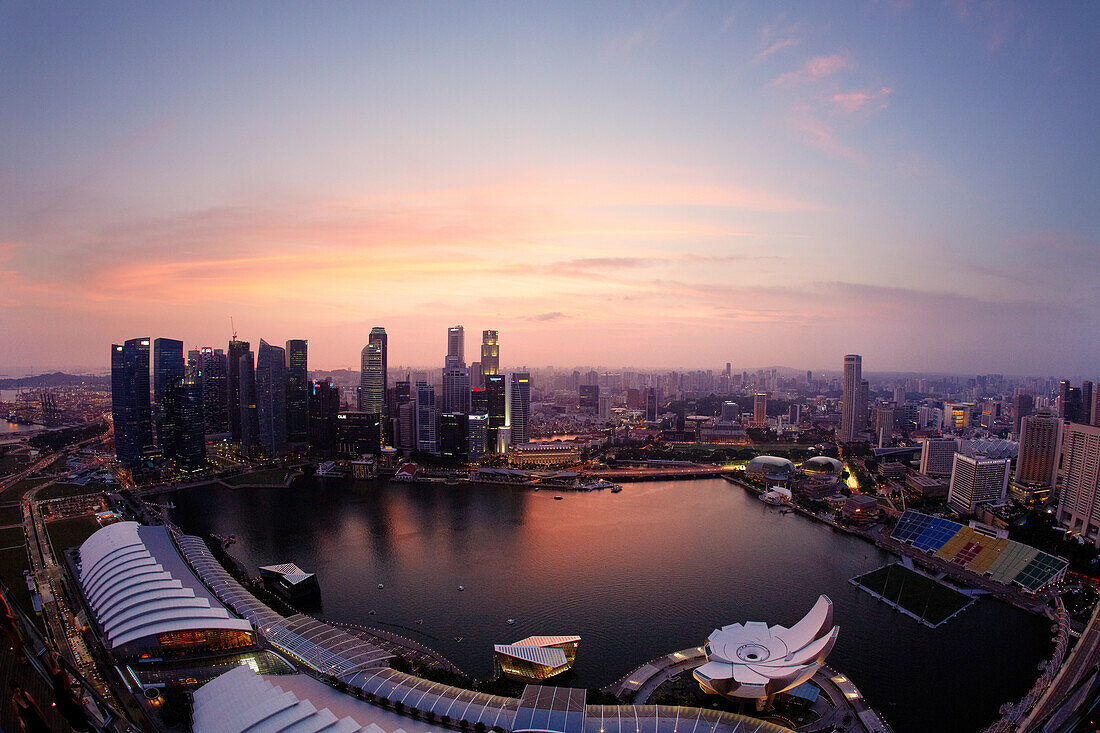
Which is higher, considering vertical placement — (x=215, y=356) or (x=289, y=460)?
(x=215, y=356)

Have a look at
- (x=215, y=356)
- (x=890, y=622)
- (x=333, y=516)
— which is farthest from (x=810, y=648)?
(x=215, y=356)

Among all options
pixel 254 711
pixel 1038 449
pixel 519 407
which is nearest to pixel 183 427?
pixel 519 407

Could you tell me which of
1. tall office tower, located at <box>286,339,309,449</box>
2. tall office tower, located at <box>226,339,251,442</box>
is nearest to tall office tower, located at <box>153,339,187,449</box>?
tall office tower, located at <box>226,339,251,442</box>

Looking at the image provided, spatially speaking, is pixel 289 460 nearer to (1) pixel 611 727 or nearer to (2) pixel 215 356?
(2) pixel 215 356

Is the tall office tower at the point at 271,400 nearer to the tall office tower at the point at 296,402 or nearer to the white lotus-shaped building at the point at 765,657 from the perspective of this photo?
the tall office tower at the point at 296,402

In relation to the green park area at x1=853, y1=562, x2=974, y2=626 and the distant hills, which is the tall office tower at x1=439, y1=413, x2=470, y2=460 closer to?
the green park area at x1=853, y1=562, x2=974, y2=626

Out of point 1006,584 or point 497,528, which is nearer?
point 1006,584

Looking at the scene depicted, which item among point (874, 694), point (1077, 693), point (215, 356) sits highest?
point (215, 356)
